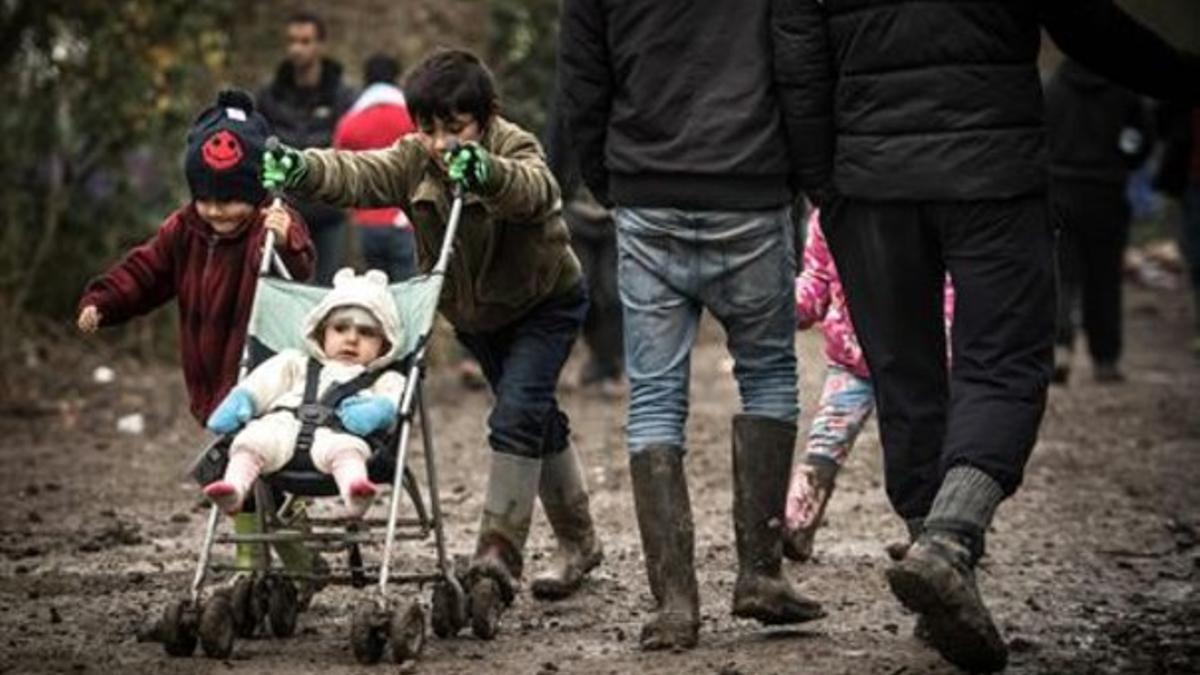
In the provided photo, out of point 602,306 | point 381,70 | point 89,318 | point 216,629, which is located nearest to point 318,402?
point 216,629

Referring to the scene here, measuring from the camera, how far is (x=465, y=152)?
691 centimetres

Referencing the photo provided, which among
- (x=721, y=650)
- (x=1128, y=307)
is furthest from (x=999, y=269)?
(x=1128, y=307)

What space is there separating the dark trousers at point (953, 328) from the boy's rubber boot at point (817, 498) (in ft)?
5.10

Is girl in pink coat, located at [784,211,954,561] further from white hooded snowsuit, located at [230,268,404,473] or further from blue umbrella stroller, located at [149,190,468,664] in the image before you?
white hooded snowsuit, located at [230,268,404,473]

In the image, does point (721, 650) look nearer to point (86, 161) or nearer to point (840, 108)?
point (840, 108)

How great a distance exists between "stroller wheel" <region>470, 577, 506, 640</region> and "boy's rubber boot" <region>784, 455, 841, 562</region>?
1564 mm

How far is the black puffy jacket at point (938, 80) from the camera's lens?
21.2ft

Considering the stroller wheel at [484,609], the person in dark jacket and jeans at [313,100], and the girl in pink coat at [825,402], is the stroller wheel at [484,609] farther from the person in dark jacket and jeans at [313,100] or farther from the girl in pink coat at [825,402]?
the person in dark jacket and jeans at [313,100]

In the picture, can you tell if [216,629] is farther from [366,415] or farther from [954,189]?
[954,189]

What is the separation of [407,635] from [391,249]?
23.0 ft

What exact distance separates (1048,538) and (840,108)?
3031mm

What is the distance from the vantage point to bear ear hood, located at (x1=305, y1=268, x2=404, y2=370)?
281 inches

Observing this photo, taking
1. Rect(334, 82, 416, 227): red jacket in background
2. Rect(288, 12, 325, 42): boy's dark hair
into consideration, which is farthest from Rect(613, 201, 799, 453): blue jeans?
Rect(288, 12, 325, 42): boy's dark hair

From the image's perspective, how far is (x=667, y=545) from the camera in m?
6.84
